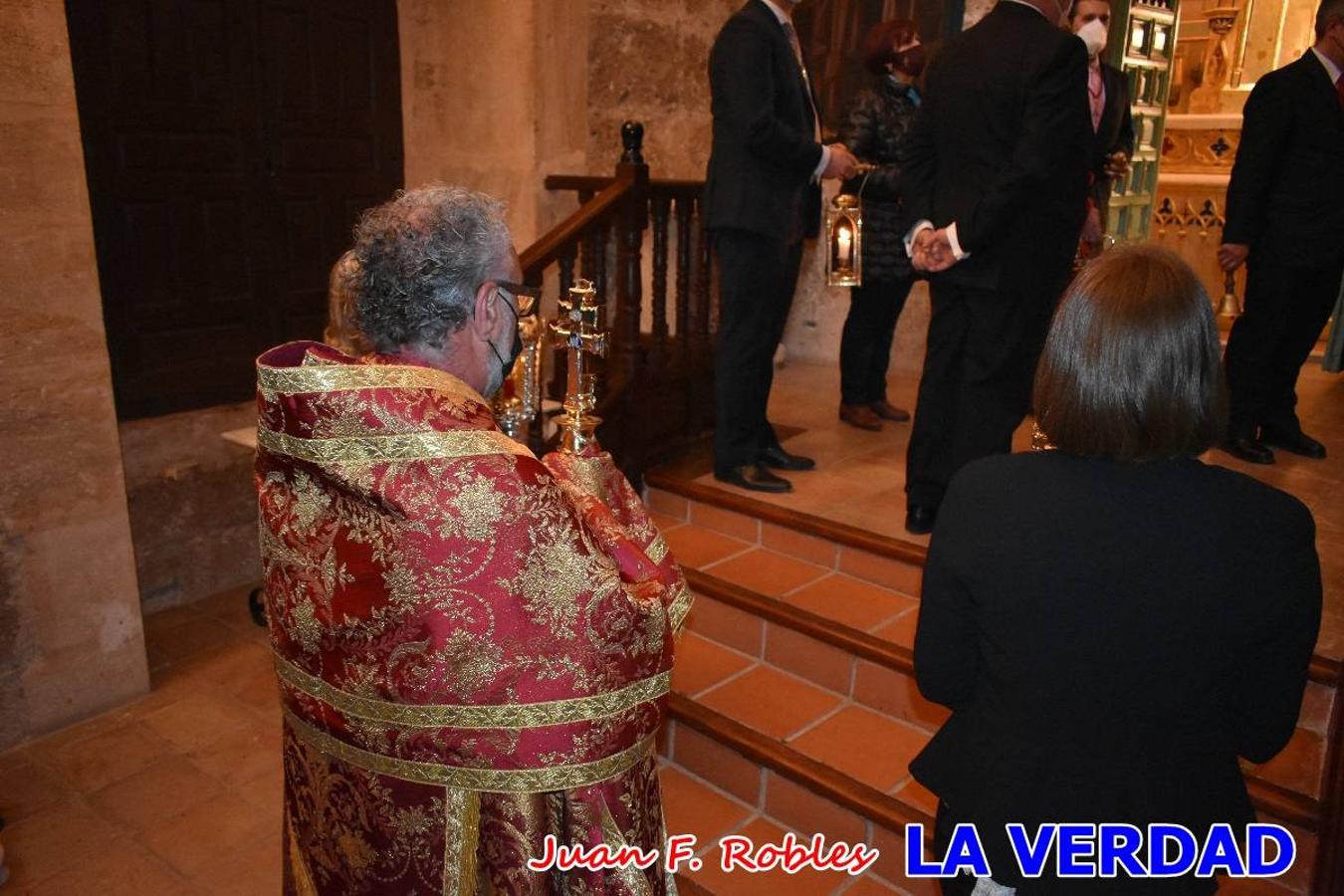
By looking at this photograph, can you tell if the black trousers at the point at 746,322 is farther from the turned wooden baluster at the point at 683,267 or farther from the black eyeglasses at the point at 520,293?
the black eyeglasses at the point at 520,293

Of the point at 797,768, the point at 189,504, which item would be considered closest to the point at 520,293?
the point at 797,768

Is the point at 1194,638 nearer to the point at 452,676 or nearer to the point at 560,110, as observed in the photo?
the point at 452,676

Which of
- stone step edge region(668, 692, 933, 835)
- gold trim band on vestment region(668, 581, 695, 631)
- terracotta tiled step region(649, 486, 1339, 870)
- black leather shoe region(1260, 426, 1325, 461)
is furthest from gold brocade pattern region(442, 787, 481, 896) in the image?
black leather shoe region(1260, 426, 1325, 461)

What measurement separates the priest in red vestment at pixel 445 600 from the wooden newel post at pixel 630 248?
97.7 inches

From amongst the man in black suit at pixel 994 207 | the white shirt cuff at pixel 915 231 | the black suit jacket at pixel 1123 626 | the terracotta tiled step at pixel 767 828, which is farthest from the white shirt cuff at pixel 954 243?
the black suit jacket at pixel 1123 626

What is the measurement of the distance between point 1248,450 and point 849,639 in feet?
7.30

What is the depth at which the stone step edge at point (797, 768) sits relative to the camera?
2.54 m

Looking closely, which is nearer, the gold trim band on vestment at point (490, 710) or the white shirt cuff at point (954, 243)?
the gold trim band on vestment at point (490, 710)

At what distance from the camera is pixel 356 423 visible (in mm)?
1301

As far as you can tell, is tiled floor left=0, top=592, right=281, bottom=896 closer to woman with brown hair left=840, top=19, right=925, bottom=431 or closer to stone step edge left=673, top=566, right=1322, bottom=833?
stone step edge left=673, top=566, right=1322, bottom=833

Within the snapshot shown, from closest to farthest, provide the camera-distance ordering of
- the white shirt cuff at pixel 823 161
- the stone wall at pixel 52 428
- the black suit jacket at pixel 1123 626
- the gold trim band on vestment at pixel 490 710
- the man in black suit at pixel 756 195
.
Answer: the black suit jacket at pixel 1123 626
the gold trim band on vestment at pixel 490 710
the stone wall at pixel 52 428
the man in black suit at pixel 756 195
the white shirt cuff at pixel 823 161

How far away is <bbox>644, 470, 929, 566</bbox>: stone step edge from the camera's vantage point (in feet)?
10.9

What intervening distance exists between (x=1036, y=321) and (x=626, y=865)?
2262mm

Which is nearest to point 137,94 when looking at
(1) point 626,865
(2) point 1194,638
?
(1) point 626,865
